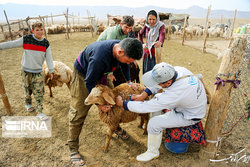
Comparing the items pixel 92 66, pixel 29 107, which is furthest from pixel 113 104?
pixel 29 107

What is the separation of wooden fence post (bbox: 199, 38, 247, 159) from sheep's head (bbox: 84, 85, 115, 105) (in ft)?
5.55

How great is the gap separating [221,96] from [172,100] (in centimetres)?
91

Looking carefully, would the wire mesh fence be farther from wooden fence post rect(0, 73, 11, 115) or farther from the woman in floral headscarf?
wooden fence post rect(0, 73, 11, 115)

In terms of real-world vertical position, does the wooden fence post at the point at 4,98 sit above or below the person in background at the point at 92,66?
below

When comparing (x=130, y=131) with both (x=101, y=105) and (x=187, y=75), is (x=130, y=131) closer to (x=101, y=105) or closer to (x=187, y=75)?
(x=101, y=105)

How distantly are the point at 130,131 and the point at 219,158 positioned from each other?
68.9 inches

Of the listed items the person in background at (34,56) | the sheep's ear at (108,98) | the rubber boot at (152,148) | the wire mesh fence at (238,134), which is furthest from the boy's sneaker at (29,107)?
the wire mesh fence at (238,134)

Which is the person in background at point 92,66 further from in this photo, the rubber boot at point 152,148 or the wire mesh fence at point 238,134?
the wire mesh fence at point 238,134

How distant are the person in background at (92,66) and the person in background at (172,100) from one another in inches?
17.4

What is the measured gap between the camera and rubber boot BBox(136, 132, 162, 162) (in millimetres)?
2660

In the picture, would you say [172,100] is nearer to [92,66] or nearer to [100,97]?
[100,97]

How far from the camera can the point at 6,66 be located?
738 cm

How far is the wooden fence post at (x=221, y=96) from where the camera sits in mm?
2332

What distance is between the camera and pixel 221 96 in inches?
99.7
